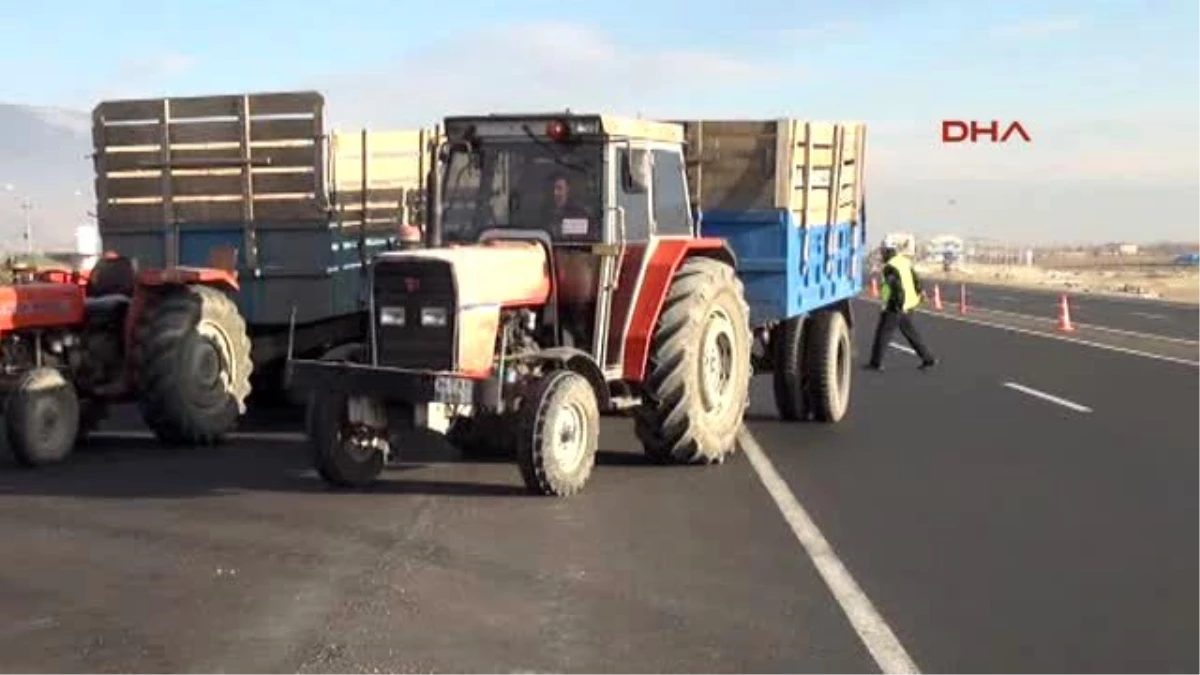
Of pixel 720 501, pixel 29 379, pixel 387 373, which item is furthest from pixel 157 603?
pixel 29 379

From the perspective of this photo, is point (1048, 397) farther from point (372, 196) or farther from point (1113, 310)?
point (1113, 310)

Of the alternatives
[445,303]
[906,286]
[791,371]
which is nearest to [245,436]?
[445,303]

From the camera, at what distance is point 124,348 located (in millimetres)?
11641

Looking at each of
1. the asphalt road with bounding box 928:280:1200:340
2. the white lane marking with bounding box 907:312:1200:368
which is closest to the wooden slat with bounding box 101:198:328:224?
the white lane marking with bounding box 907:312:1200:368

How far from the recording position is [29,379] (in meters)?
10.3

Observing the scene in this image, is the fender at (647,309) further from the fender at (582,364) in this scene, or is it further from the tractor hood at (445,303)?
the tractor hood at (445,303)

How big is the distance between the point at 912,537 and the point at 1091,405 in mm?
7799

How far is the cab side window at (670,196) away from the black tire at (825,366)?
9.70ft

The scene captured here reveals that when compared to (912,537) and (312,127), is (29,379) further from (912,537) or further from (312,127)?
(912,537)

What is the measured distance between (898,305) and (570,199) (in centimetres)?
1108

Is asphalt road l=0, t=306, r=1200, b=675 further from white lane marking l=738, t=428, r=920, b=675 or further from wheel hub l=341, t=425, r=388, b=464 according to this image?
wheel hub l=341, t=425, r=388, b=464

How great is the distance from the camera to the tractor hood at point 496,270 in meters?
8.93

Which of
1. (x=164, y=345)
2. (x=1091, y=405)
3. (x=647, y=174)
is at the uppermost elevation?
(x=647, y=174)

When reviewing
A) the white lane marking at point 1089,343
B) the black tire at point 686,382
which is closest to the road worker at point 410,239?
the black tire at point 686,382
